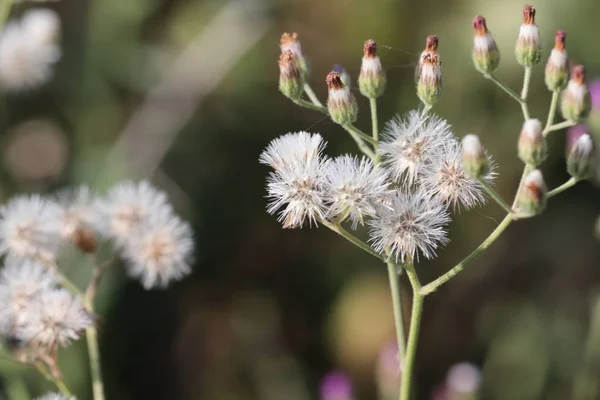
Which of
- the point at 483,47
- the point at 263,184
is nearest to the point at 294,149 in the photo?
the point at 483,47

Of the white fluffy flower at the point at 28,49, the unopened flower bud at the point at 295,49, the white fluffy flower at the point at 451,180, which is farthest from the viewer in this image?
the white fluffy flower at the point at 28,49

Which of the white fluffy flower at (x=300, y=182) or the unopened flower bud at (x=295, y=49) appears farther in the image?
the unopened flower bud at (x=295, y=49)

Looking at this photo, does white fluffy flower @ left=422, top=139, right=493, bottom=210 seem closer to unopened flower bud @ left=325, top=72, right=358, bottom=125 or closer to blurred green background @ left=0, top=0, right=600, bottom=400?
unopened flower bud @ left=325, top=72, right=358, bottom=125

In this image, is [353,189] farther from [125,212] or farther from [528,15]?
[125,212]

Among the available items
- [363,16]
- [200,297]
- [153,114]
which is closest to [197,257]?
[200,297]

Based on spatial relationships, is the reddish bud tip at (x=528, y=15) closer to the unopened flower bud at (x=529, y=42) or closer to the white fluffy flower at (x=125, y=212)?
the unopened flower bud at (x=529, y=42)

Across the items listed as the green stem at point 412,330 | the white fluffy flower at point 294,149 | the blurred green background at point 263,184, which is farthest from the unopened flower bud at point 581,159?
the blurred green background at point 263,184

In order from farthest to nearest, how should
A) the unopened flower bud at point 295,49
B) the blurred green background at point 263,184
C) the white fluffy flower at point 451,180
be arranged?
the blurred green background at point 263,184
the unopened flower bud at point 295,49
the white fluffy flower at point 451,180
